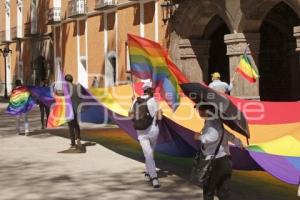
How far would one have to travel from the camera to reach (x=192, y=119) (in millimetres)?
10719

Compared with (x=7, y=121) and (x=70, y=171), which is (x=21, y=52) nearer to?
(x=7, y=121)

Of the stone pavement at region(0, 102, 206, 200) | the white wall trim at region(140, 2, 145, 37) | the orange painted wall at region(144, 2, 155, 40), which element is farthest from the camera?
the white wall trim at region(140, 2, 145, 37)

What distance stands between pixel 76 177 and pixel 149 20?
1365 centimetres

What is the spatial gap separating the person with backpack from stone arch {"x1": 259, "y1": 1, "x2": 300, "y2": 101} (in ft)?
41.1

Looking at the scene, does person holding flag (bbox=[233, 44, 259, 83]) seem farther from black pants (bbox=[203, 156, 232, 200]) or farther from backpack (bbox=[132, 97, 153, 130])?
black pants (bbox=[203, 156, 232, 200])

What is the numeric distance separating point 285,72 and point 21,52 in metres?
23.5

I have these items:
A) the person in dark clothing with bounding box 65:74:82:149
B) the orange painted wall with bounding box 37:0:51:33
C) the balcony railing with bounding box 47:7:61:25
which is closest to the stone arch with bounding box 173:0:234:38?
the person in dark clothing with bounding box 65:74:82:149

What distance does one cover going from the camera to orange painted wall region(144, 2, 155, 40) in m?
22.1

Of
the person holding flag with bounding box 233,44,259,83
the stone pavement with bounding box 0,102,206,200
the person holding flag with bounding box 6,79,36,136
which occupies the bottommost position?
the stone pavement with bounding box 0,102,206,200

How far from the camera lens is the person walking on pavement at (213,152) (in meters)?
6.49

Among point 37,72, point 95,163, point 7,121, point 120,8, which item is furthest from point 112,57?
point 95,163

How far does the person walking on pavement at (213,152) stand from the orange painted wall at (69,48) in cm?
2359

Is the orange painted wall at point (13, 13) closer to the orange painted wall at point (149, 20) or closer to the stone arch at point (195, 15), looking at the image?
the orange painted wall at point (149, 20)

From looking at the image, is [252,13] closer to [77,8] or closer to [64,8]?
[77,8]
